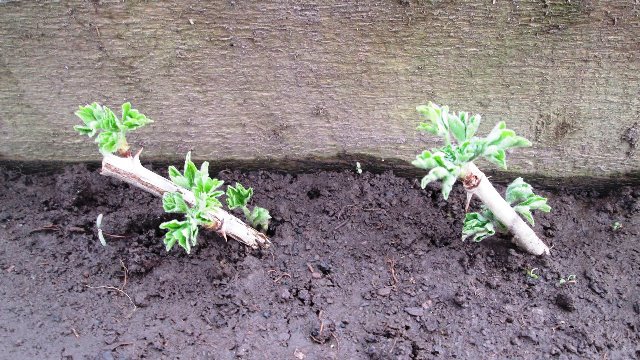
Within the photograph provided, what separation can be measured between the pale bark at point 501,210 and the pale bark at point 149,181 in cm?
67

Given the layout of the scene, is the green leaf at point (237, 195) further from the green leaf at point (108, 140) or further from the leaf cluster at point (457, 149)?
the leaf cluster at point (457, 149)

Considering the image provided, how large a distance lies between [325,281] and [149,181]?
23.0 inches

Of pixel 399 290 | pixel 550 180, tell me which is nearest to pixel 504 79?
pixel 550 180

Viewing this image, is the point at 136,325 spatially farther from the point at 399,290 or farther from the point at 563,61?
the point at 563,61

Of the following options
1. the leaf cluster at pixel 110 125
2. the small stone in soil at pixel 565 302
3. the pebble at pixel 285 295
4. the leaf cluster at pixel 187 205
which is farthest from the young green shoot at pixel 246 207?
the small stone in soil at pixel 565 302

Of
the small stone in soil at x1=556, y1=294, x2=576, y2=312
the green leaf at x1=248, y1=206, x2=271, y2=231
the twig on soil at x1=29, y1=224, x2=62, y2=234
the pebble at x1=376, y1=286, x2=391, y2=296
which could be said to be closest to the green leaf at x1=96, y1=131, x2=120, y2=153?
the green leaf at x1=248, y1=206, x2=271, y2=231

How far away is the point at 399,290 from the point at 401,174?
1.46 feet

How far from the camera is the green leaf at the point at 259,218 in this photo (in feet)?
5.83

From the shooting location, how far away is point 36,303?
5.62 feet

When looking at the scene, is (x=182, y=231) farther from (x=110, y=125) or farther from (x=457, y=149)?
(x=457, y=149)

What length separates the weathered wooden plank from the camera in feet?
5.37

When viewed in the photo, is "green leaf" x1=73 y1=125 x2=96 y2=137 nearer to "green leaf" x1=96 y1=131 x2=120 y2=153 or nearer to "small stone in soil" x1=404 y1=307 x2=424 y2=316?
"green leaf" x1=96 y1=131 x2=120 y2=153

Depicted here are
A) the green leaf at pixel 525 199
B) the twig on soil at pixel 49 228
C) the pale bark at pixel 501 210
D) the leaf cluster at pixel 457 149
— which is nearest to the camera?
the leaf cluster at pixel 457 149

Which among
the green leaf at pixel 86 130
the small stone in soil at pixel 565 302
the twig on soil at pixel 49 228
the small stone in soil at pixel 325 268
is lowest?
the twig on soil at pixel 49 228
